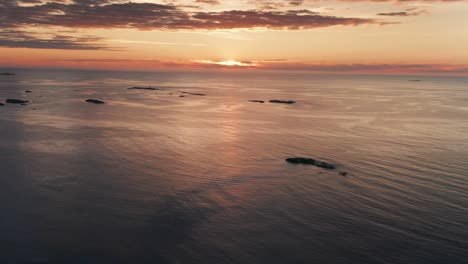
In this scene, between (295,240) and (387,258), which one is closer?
(387,258)

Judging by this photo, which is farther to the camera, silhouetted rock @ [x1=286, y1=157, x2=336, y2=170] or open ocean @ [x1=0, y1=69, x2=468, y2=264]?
silhouetted rock @ [x1=286, y1=157, x2=336, y2=170]

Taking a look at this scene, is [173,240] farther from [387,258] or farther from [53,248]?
[387,258]

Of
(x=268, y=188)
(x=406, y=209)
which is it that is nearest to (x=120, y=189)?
(x=268, y=188)

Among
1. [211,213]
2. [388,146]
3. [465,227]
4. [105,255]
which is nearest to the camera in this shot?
[105,255]

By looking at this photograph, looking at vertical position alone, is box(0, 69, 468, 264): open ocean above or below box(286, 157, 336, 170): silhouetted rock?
below

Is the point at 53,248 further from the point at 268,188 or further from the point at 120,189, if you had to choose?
the point at 268,188

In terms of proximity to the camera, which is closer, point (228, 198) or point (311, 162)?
point (228, 198)

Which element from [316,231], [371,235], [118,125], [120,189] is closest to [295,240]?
[316,231]

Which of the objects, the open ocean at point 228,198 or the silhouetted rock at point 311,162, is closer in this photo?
the open ocean at point 228,198

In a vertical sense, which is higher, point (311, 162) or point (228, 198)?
point (311, 162)

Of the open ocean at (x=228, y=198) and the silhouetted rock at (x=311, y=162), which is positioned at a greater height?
the silhouetted rock at (x=311, y=162)

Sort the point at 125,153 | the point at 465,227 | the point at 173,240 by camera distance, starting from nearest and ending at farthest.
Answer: the point at 173,240 → the point at 465,227 → the point at 125,153
